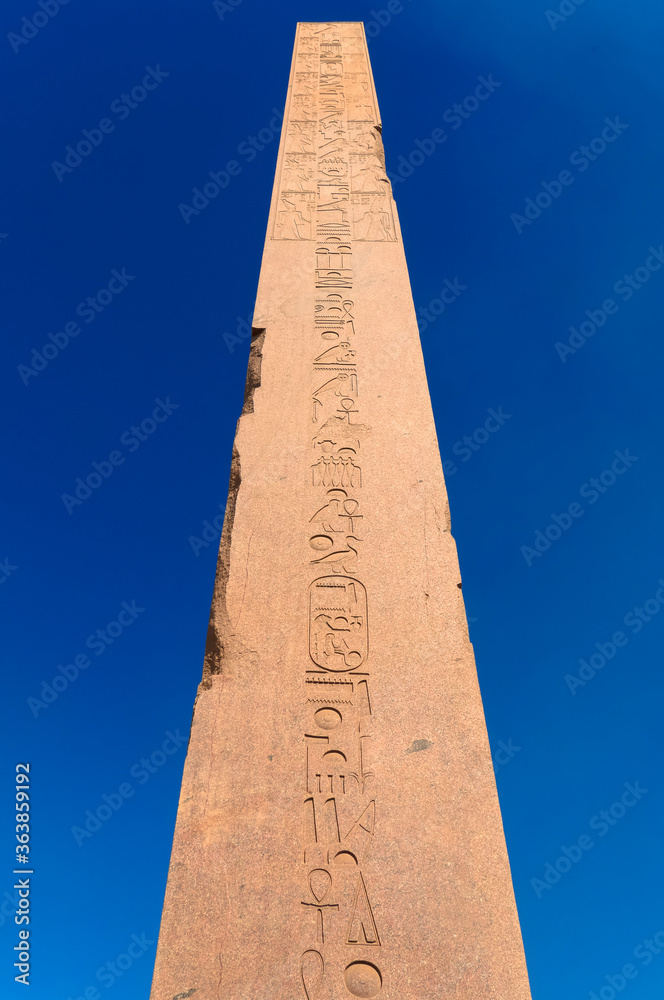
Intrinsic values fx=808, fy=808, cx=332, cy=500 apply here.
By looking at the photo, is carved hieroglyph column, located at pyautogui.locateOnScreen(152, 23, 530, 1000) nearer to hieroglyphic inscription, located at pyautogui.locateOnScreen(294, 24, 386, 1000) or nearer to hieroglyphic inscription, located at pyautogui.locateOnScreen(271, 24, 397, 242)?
hieroglyphic inscription, located at pyautogui.locateOnScreen(294, 24, 386, 1000)

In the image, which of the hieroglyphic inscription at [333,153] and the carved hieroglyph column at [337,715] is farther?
the hieroglyphic inscription at [333,153]

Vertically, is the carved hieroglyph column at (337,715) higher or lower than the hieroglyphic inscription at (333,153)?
lower

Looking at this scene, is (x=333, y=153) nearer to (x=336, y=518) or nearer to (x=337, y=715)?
(x=336, y=518)

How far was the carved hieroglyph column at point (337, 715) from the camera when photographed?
7.30ft

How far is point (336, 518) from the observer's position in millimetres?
3053

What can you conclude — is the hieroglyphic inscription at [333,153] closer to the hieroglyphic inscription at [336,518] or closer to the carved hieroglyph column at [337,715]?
the hieroglyphic inscription at [336,518]

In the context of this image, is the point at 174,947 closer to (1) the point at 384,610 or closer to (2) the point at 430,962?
(2) the point at 430,962

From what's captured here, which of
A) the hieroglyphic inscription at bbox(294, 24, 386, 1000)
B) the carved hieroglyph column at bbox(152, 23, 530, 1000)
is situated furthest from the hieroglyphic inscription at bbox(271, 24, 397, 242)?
the carved hieroglyph column at bbox(152, 23, 530, 1000)

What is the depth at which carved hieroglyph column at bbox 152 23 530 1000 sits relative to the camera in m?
2.23

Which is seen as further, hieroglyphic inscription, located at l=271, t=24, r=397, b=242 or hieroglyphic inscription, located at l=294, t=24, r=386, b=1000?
hieroglyphic inscription, located at l=271, t=24, r=397, b=242

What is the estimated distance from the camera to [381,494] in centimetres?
314

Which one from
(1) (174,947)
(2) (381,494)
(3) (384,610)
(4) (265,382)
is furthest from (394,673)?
(4) (265,382)

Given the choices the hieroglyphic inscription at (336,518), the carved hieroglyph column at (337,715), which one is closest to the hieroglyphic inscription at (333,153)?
the hieroglyphic inscription at (336,518)

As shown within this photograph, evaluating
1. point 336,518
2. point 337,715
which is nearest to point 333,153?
point 336,518
